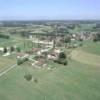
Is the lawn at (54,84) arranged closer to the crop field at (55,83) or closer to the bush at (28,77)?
the crop field at (55,83)

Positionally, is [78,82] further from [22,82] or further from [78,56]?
[78,56]

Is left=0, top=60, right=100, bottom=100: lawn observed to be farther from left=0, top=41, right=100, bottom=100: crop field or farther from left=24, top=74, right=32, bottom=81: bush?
left=24, top=74, right=32, bottom=81: bush

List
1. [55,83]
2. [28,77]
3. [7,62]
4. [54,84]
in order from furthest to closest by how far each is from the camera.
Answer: [7,62]
[28,77]
[55,83]
[54,84]

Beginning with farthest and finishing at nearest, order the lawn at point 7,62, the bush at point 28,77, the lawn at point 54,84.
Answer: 1. the lawn at point 7,62
2. the bush at point 28,77
3. the lawn at point 54,84

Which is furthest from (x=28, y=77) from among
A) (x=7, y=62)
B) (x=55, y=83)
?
(x=7, y=62)


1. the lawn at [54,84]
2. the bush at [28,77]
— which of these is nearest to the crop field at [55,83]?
the lawn at [54,84]

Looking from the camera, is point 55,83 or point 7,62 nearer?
point 55,83

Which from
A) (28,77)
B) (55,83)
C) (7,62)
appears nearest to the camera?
(55,83)

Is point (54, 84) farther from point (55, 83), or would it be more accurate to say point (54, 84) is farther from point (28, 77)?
point (28, 77)
